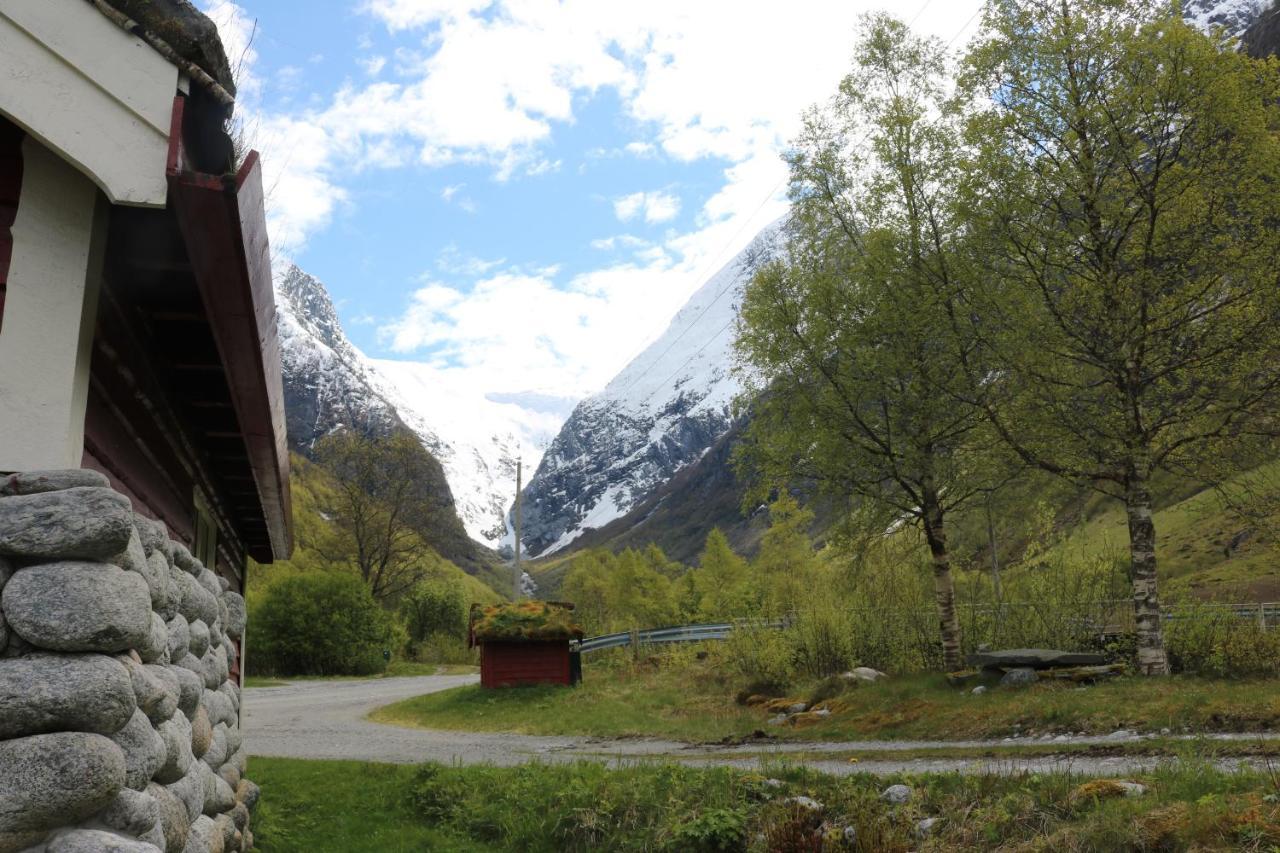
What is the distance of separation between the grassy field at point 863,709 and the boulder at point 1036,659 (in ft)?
2.51

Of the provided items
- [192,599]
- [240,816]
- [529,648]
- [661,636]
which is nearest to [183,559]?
[192,599]

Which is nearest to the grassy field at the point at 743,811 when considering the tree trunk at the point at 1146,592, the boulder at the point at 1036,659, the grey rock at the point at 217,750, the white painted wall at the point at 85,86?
the grey rock at the point at 217,750

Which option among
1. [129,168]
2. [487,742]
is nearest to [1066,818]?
[129,168]

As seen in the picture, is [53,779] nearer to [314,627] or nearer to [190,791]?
[190,791]

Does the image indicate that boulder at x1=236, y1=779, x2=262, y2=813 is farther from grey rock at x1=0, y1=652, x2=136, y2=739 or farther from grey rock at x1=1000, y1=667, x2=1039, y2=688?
grey rock at x1=1000, y1=667, x2=1039, y2=688

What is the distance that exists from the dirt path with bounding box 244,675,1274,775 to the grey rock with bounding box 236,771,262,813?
4.20 m

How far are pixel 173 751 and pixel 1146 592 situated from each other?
49.2 ft

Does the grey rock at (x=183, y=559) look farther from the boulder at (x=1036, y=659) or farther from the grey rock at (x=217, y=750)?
the boulder at (x=1036, y=659)

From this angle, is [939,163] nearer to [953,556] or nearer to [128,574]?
[953,556]

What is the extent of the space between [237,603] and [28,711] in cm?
542

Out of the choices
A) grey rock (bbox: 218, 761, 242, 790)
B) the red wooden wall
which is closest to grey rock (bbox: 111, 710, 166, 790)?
grey rock (bbox: 218, 761, 242, 790)

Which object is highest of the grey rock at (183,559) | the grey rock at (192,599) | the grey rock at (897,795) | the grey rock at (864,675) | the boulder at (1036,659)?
the grey rock at (183,559)

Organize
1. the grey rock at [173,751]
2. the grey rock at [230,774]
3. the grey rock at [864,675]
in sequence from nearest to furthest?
the grey rock at [173,751] < the grey rock at [230,774] < the grey rock at [864,675]

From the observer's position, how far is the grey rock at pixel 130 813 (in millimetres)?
3084
